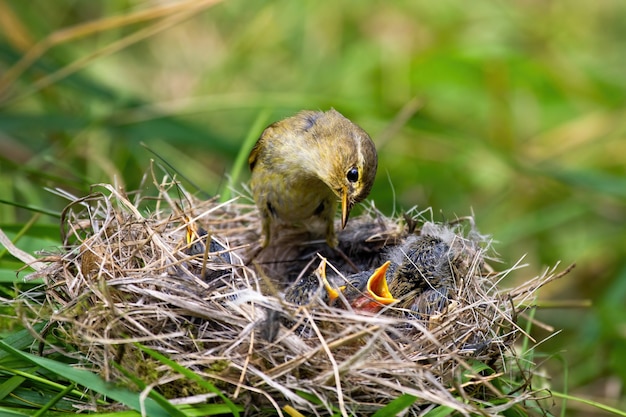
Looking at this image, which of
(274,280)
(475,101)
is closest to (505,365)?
(274,280)

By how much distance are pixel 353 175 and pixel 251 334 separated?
3.90ft

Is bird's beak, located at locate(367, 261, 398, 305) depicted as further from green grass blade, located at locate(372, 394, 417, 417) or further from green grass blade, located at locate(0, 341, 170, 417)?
green grass blade, located at locate(0, 341, 170, 417)

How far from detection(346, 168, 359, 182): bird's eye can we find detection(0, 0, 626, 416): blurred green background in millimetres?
612

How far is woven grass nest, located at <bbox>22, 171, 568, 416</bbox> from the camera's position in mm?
2785

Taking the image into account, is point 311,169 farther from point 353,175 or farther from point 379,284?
point 379,284

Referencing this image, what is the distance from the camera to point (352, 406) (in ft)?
9.32

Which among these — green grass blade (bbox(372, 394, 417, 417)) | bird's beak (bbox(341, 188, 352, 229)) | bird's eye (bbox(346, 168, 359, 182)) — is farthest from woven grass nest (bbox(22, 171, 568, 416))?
bird's eye (bbox(346, 168, 359, 182))

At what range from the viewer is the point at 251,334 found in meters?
2.88

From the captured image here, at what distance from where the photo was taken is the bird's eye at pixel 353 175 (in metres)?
3.80

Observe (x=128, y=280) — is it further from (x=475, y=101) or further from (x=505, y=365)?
(x=475, y=101)

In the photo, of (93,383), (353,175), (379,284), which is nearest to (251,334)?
(93,383)

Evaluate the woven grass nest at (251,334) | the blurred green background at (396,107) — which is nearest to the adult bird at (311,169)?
the blurred green background at (396,107)

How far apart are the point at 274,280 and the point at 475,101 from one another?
389 cm

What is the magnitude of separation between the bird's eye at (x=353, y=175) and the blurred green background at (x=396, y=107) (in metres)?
0.61
